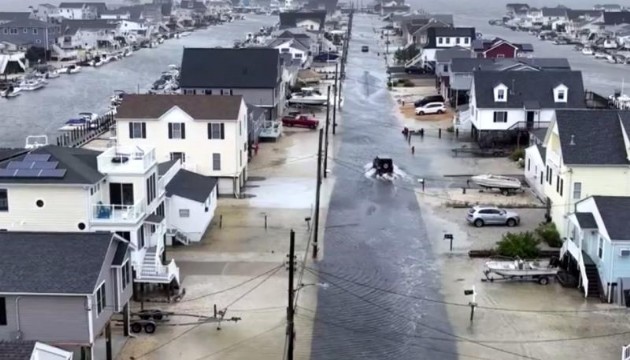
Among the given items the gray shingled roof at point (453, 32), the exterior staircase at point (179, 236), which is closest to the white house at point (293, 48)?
the gray shingled roof at point (453, 32)

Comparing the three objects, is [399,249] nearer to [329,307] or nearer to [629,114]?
[329,307]

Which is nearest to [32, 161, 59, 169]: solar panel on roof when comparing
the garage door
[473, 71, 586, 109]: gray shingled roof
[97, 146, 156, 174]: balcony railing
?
[97, 146, 156, 174]: balcony railing

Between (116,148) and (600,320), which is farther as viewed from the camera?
(116,148)

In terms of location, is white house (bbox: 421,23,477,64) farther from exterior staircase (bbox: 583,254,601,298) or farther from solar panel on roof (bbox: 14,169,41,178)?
solar panel on roof (bbox: 14,169,41,178)

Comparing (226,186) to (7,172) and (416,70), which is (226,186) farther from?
(416,70)

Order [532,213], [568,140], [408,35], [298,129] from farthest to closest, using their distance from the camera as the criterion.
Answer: [408,35], [298,129], [532,213], [568,140]

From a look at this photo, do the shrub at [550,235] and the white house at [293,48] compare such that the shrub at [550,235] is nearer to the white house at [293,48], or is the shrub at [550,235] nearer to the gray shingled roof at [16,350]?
the gray shingled roof at [16,350]

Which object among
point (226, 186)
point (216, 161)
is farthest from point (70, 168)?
point (226, 186)

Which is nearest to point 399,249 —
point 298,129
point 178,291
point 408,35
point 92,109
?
point 178,291
